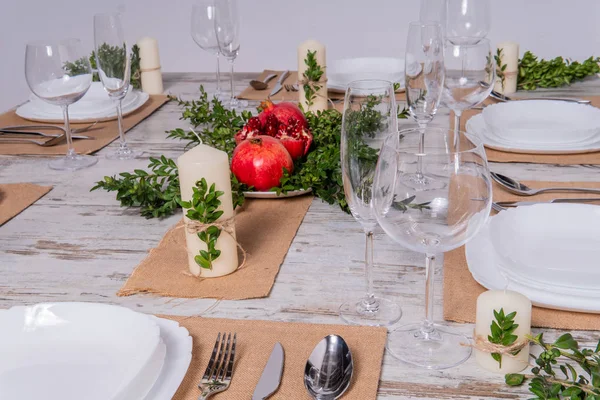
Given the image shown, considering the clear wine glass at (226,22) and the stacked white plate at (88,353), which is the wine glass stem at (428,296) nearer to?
the stacked white plate at (88,353)

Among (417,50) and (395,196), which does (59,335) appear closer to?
(395,196)

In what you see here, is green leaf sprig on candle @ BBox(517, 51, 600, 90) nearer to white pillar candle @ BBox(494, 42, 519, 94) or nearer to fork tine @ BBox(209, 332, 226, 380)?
white pillar candle @ BBox(494, 42, 519, 94)

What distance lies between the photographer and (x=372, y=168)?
0.81m

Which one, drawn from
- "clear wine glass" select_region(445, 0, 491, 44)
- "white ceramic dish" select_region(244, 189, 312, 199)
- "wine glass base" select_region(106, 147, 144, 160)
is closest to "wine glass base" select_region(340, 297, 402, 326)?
"white ceramic dish" select_region(244, 189, 312, 199)

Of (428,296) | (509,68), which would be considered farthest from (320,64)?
(428,296)

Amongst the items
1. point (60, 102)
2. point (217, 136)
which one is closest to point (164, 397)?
point (217, 136)

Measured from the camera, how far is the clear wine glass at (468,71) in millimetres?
1284

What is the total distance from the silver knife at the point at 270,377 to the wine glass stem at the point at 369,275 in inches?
5.8

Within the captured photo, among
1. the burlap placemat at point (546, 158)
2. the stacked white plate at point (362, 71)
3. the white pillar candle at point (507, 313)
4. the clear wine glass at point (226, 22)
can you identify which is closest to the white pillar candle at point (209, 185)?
the white pillar candle at point (507, 313)

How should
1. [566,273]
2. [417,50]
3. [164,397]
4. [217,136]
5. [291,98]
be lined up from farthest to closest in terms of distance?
[291,98], [217,136], [417,50], [566,273], [164,397]

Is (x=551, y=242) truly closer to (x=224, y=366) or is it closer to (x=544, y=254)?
(x=544, y=254)

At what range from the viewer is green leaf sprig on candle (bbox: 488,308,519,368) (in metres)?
0.72

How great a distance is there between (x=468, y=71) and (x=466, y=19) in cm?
45

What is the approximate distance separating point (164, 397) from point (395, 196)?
289 mm
